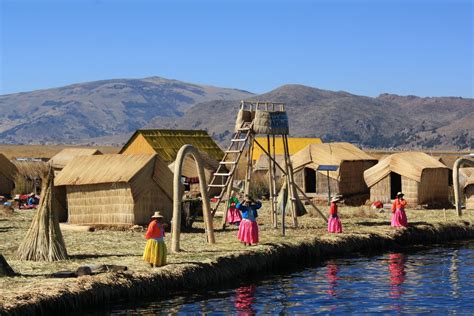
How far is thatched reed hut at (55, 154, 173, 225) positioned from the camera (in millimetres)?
25812

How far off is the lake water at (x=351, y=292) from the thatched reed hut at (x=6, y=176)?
69.2 ft

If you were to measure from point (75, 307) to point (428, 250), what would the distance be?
503 inches

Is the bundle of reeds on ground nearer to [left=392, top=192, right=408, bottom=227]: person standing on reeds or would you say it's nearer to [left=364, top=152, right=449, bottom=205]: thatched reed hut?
[left=392, top=192, right=408, bottom=227]: person standing on reeds

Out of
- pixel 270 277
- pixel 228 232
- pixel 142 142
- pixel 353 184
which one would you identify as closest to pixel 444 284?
pixel 270 277

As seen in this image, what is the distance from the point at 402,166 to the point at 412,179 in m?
0.91

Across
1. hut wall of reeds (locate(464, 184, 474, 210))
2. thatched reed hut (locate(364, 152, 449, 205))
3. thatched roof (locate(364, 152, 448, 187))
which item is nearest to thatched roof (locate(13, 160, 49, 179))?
thatched roof (locate(364, 152, 448, 187))

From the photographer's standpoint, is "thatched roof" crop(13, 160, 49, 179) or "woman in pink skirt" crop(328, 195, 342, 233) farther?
"thatched roof" crop(13, 160, 49, 179)

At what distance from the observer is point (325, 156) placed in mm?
37781

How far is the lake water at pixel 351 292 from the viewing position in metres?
16.8

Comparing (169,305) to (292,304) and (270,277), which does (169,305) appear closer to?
(292,304)

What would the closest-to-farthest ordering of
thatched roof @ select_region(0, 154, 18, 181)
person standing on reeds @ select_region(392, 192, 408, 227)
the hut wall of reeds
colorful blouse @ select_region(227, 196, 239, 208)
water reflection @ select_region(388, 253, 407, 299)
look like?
water reflection @ select_region(388, 253, 407, 299) → person standing on reeds @ select_region(392, 192, 408, 227) → colorful blouse @ select_region(227, 196, 239, 208) → the hut wall of reeds → thatched roof @ select_region(0, 154, 18, 181)

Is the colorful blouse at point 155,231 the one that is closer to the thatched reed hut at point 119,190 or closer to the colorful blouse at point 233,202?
the thatched reed hut at point 119,190

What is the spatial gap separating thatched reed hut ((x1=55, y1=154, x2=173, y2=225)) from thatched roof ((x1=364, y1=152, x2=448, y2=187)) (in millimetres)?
11788

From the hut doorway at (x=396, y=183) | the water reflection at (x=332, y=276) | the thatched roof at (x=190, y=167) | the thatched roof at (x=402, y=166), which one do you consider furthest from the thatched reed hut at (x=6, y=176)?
the water reflection at (x=332, y=276)
